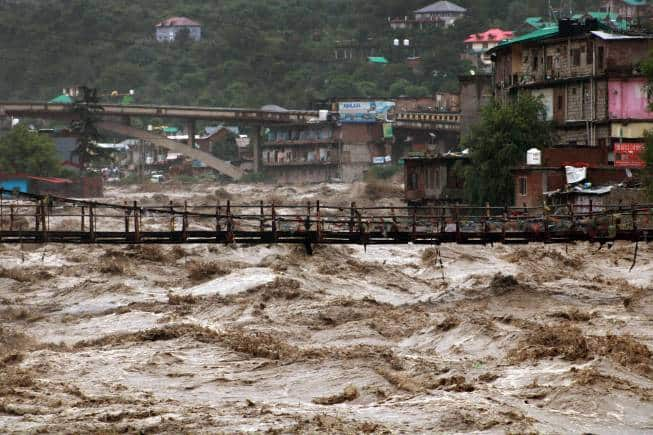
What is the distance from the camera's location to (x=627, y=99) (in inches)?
2987

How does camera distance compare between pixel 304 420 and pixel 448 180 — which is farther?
pixel 448 180

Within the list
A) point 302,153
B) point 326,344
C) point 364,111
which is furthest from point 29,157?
point 326,344

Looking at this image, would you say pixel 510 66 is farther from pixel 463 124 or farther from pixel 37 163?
pixel 37 163

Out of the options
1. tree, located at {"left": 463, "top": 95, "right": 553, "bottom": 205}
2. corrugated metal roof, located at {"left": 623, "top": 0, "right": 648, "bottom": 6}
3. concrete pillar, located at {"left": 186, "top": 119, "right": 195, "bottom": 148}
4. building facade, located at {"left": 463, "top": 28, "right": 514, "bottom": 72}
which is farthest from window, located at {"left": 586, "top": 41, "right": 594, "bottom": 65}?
corrugated metal roof, located at {"left": 623, "top": 0, "right": 648, "bottom": 6}

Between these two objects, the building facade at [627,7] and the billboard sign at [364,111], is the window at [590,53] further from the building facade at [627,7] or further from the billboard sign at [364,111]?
the building facade at [627,7]

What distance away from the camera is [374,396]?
29.7 metres

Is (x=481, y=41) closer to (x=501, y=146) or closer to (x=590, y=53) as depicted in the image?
(x=590, y=53)

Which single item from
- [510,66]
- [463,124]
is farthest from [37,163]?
[510,66]

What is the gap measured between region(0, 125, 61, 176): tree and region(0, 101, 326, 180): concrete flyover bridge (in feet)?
92.1

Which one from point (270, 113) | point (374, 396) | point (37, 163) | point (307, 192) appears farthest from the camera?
point (270, 113)

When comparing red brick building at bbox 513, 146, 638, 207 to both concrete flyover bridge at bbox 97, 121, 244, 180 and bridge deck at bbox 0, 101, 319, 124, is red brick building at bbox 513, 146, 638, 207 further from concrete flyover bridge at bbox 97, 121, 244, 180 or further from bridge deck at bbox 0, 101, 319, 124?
concrete flyover bridge at bbox 97, 121, 244, 180

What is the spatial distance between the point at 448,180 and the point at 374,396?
173 feet

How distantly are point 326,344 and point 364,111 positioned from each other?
103111 millimetres

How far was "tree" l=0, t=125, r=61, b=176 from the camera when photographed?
359 feet
